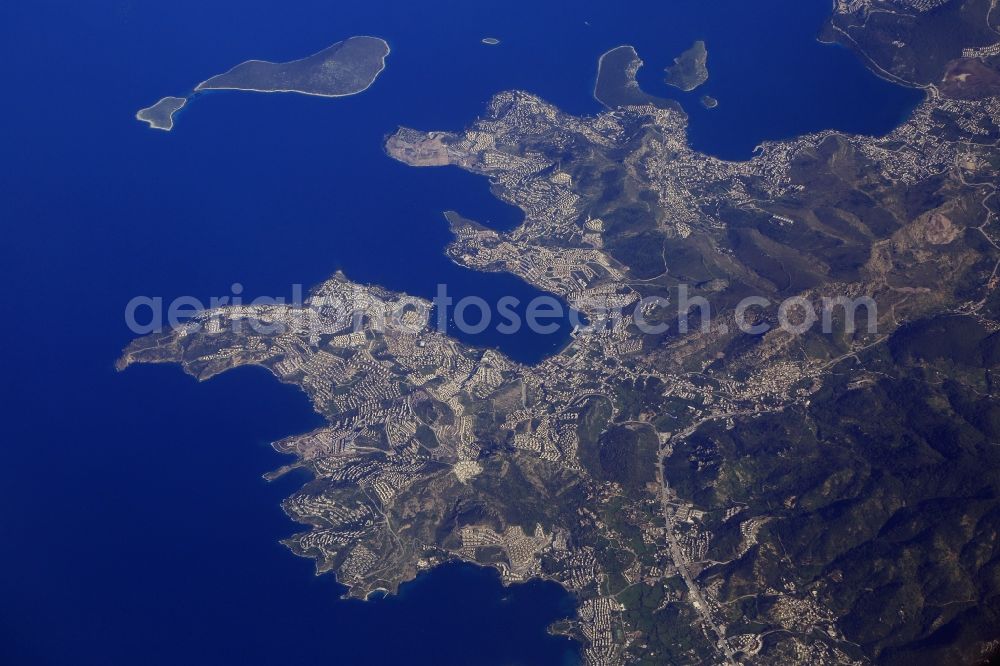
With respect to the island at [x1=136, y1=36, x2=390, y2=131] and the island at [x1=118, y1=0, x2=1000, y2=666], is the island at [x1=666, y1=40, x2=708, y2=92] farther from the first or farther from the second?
the island at [x1=136, y1=36, x2=390, y2=131]

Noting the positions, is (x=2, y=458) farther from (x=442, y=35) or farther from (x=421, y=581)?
(x=442, y=35)

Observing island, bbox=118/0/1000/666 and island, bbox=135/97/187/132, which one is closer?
island, bbox=118/0/1000/666

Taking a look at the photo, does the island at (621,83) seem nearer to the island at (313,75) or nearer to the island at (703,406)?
the island at (703,406)

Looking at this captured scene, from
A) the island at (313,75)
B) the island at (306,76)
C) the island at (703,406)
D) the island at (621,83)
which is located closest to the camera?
the island at (703,406)

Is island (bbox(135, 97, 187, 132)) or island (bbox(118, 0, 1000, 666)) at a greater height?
island (bbox(135, 97, 187, 132))

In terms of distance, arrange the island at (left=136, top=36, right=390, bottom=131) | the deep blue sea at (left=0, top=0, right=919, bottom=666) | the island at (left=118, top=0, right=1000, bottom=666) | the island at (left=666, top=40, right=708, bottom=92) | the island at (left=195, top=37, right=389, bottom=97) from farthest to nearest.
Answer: the island at (left=195, top=37, right=389, bottom=97)
the island at (left=136, top=36, right=390, bottom=131)
the island at (left=666, top=40, right=708, bottom=92)
the deep blue sea at (left=0, top=0, right=919, bottom=666)
the island at (left=118, top=0, right=1000, bottom=666)

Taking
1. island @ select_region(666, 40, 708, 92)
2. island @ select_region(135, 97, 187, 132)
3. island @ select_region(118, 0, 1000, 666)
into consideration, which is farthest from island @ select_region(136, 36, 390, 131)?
island @ select_region(666, 40, 708, 92)

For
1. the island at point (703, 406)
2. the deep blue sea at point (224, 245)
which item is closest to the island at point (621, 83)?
the deep blue sea at point (224, 245)

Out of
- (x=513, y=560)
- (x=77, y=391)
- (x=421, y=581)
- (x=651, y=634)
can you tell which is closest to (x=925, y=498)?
(x=651, y=634)
